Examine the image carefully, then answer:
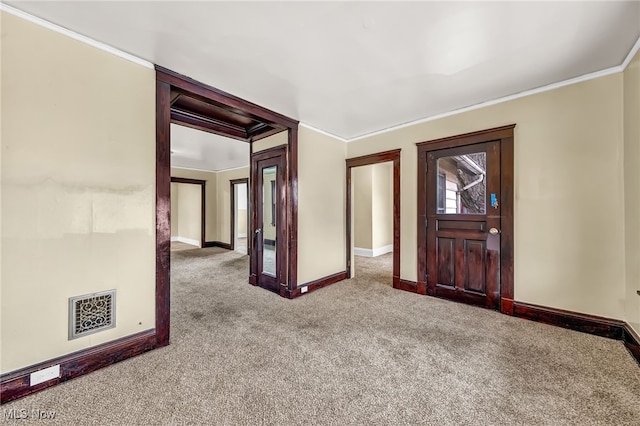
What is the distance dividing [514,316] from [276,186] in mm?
3335

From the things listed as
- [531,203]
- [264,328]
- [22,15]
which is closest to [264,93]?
[22,15]

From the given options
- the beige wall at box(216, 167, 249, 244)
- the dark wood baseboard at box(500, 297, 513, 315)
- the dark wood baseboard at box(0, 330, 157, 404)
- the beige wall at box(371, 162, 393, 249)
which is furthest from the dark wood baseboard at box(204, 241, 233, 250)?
the dark wood baseboard at box(500, 297, 513, 315)

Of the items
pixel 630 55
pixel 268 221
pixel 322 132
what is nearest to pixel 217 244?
pixel 268 221

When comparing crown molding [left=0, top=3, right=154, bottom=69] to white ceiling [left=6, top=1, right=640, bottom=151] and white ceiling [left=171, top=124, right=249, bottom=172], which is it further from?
white ceiling [left=171, top=124, right=249, bottom=172]

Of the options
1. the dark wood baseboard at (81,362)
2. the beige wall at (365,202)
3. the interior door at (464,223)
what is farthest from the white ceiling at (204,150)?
the interior door at (464,223)

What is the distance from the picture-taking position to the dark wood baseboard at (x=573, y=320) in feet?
7.45

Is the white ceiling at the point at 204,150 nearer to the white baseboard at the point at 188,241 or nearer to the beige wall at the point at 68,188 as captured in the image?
the beige wall at the point at 68,188

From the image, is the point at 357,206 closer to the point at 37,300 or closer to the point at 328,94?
the point at 328,94

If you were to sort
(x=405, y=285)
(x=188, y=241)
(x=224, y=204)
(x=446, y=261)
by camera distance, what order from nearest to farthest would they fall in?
(x=446, y=261)
(x=405, y=285)
(x=224, y=204)
(x=188, y=241)

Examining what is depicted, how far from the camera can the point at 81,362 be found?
1774 millimetres

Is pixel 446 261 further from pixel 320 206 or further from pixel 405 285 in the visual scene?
pixel 320 206
